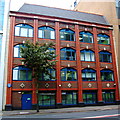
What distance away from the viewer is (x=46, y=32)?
956 inches

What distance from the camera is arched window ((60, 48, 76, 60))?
24234mm

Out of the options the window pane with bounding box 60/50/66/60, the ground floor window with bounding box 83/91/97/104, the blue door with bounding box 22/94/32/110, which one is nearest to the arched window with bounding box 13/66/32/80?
the blue door with bounding box 22/94/32/110

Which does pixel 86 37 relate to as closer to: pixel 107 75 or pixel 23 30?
pixel 107 75

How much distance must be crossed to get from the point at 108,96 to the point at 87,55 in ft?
24.3

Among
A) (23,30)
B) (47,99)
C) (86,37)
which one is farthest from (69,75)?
(23,30)

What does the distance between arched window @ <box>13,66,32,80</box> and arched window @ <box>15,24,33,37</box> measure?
4.96m

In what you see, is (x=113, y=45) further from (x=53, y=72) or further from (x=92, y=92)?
(x=53, y=72)

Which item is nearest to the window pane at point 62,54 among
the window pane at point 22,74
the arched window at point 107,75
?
the window pane at point 22,74

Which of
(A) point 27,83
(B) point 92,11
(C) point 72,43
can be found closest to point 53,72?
(A) point 27,83

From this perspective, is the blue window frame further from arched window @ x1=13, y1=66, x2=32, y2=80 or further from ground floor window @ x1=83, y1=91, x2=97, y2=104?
ground floor window @ x1=83, y1=91, x2=97, y2=104

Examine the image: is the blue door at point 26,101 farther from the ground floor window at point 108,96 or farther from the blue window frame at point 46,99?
the ground floor window at point 108,96

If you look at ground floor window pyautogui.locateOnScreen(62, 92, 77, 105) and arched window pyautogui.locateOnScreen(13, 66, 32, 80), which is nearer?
arched window pyautogui.locateOnScreen(13, 66, 32, 80)

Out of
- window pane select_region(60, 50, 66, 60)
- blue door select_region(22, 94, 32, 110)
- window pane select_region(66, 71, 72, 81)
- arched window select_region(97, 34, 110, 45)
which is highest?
arched window select_region(97, 34, 110, 45)

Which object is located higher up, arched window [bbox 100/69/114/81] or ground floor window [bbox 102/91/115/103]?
arched window [bbox 100/69/114/81]
